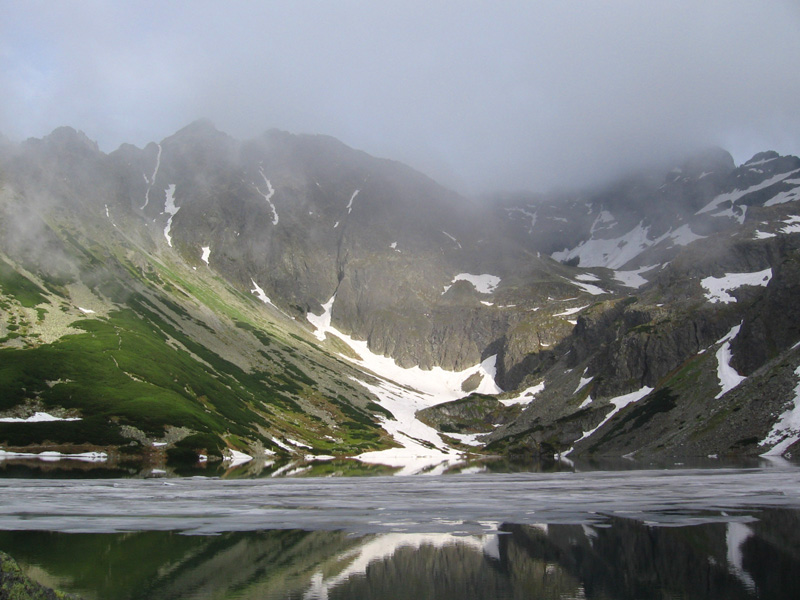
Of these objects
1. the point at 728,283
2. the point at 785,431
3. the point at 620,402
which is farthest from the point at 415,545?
the point at 728,283

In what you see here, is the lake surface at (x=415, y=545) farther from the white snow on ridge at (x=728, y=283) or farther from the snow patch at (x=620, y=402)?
the white snow on ridge at (x=728, y=283)

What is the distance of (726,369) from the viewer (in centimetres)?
13662

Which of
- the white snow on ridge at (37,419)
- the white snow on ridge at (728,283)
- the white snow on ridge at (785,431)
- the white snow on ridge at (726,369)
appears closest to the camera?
the white snow on ridge at (785,431)

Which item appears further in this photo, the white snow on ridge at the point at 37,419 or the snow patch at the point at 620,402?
the snow patch at the point at 620,402

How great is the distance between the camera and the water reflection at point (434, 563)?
17766 millimetres

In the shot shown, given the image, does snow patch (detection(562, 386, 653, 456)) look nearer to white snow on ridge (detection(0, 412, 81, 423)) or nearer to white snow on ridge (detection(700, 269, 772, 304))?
white snow on ridge (detection(700, 269, 772, 304))

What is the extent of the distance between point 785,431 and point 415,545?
91.5 metres

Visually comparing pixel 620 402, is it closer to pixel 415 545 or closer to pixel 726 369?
pixel 726 369

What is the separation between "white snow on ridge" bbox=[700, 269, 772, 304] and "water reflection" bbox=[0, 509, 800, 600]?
564 feet

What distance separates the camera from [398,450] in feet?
575

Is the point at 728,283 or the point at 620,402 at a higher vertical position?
the point at 728,283

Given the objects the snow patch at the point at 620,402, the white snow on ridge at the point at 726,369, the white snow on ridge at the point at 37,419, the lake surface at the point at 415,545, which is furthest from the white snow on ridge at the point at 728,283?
the white snow on ridge at the point at 37,419

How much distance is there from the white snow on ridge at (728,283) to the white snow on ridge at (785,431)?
87960 millimetres

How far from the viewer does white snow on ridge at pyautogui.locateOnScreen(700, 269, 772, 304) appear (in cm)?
18338
